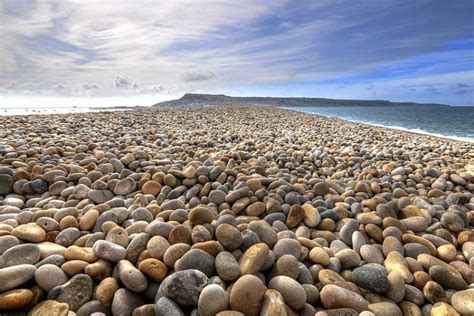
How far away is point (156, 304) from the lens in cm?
168

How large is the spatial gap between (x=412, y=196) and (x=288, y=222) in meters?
1.78

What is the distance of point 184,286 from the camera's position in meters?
1.72

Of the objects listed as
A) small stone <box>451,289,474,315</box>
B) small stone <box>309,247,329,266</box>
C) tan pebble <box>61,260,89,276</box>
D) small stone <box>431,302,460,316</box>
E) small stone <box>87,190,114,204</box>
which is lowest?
small stone <box>431,302,460,316</box>

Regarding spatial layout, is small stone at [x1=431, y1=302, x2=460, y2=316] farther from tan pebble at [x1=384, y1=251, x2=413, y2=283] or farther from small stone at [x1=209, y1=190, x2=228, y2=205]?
small stone at [x1=209, y1=190, x2=228, y2=205]

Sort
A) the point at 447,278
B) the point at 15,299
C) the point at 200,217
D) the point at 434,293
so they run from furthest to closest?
the point at 200,217
the point at 447,278
the point at 434,293
the point at 15,299

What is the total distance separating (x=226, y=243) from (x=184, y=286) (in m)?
0.46

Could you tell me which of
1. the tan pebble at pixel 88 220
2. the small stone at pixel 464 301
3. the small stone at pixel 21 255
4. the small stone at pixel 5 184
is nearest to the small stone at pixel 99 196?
the tan pebble at pixel 88 220

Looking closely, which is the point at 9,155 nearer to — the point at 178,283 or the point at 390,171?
the point at 178,283

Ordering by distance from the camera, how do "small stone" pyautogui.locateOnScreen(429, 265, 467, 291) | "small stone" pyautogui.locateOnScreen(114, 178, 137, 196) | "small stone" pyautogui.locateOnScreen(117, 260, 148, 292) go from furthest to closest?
"small stone" pyautogui.locateOnScreen(114, 178, 137, 196) < "small stone" pyautogui.locateOnScreen(429, 265, 467, 291) < "small stone" pyautogui.locateOnScreen(117, 260, 148, 292)

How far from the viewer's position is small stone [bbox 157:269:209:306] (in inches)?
67.0

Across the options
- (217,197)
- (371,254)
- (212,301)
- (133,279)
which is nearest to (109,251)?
(133,279)

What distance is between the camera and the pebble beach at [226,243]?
1724 mm

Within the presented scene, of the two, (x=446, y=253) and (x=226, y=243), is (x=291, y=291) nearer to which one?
(x=226, y=243)

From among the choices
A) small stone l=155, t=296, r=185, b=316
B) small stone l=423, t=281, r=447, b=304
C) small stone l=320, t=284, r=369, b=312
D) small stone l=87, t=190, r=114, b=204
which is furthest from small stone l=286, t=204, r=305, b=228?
small stone l=87, t=190, r=114, b=204
